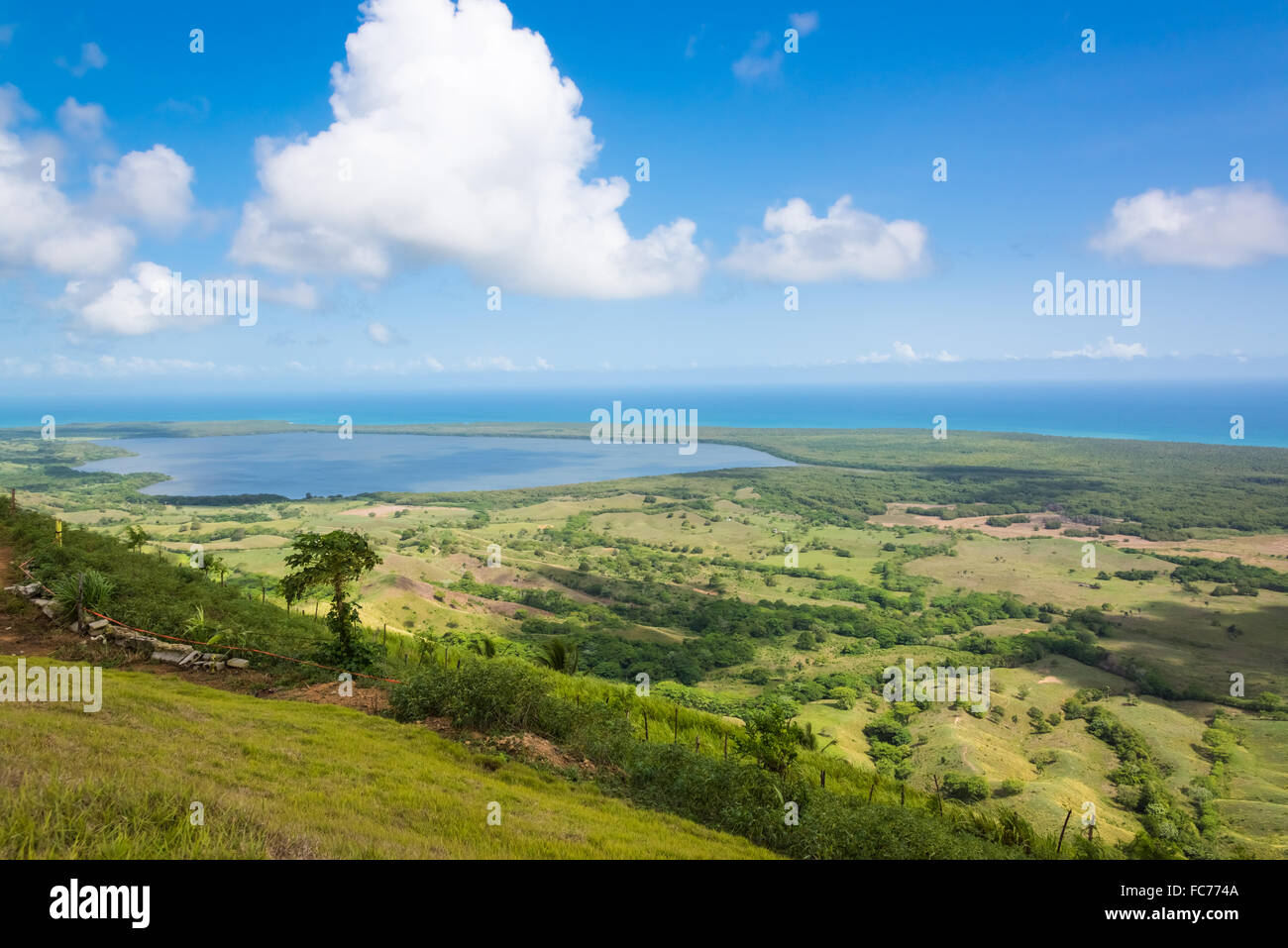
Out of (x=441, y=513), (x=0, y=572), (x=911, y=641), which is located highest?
(x=0, y=572)

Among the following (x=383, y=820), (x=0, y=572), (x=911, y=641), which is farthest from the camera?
(x=911, y=641)

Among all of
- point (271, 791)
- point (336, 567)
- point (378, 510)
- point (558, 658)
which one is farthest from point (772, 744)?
point (378, 510)

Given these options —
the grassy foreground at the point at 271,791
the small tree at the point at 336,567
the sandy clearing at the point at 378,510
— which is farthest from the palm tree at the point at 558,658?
the sandy clearing at the point at 378,510

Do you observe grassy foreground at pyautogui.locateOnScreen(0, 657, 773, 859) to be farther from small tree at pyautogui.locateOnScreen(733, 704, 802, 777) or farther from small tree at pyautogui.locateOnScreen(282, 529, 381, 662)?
small tree at pyautogui.locateOnScreen(733, 704, 802, 777)

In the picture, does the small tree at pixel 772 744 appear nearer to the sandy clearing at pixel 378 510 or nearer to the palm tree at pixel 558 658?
the palm tree at pixel 558 658

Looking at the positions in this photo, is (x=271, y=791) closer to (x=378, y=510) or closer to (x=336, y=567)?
(x=336, y=567)

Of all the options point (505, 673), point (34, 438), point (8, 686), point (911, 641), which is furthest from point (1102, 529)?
point (34, 438)

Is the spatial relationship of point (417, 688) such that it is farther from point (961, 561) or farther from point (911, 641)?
point (961, 561)
